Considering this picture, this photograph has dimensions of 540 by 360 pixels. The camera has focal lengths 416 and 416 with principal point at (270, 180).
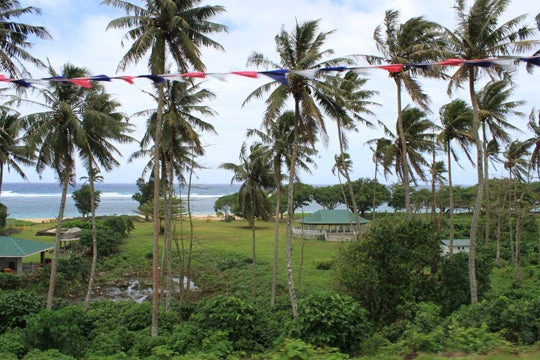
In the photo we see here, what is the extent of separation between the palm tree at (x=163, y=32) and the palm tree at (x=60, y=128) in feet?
10.2

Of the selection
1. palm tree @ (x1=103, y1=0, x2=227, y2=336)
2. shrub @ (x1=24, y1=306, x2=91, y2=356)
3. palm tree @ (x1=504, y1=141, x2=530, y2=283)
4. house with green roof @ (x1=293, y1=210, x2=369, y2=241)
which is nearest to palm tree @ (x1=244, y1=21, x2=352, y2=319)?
palm tree @ (x1=103, y1=0, x2=227, y2=336)

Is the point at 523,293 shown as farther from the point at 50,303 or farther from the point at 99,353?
the point at 50,303

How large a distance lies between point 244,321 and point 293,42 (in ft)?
30.8

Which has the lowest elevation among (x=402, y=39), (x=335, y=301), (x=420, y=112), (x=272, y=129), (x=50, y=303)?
(x=50, y=303)

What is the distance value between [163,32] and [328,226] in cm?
3299

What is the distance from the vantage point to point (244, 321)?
34.8ft

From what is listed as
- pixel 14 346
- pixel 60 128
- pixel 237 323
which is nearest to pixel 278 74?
pixel 237 323

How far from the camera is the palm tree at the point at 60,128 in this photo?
47.4ft

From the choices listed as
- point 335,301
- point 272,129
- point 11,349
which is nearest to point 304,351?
point 335,301

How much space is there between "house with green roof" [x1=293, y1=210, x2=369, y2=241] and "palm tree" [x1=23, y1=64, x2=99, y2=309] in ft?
89.1

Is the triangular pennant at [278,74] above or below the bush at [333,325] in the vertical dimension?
above

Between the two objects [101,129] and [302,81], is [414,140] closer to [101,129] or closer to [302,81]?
[302,81]

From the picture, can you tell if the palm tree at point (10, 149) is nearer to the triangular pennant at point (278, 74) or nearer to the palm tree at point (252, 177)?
the palm tree at point (252, 177)

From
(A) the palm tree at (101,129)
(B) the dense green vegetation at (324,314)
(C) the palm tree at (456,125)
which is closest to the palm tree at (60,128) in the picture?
(A) the palm tree at (101,129)
